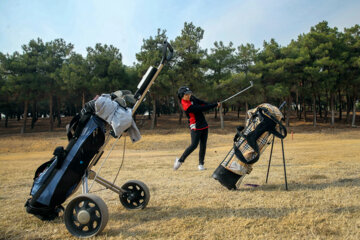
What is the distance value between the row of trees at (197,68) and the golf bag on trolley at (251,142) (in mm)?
27639

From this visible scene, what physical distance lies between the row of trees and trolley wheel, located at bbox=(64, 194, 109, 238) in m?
29.5

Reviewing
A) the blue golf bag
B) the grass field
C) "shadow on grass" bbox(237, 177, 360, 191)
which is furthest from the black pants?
the blue golf bag

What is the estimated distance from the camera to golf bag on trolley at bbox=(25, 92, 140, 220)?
3.80 metres

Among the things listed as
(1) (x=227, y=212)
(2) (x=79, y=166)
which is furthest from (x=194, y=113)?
(2) (x=79, y=166)

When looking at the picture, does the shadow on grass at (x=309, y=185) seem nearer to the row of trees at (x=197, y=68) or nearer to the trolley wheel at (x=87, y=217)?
the trolley wheel at (x=87, y=217)

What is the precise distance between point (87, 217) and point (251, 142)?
327cm

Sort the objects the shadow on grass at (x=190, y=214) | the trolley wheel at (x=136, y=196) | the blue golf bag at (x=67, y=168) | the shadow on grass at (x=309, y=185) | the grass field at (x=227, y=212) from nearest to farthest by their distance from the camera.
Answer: the grass field at (x=227, y=212) → the blue golf bag at (x=67, y=168) → the shadow on grass at (x=190, y=214) → the trolley wheel at (x=136, y=196) → the shadow on grass at (x=309, y=185)

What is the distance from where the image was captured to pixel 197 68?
1372 inches

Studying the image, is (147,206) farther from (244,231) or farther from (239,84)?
(239,84)

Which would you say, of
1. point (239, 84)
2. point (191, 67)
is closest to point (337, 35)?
point (239, 84)

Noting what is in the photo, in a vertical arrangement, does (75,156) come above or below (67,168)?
above

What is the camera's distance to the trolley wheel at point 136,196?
15.3 ft

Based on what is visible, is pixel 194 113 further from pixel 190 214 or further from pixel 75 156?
pixel 75 156

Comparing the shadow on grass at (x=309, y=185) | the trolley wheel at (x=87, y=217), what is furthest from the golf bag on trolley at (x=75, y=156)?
the shadow on grass at (x=309, y=185)
